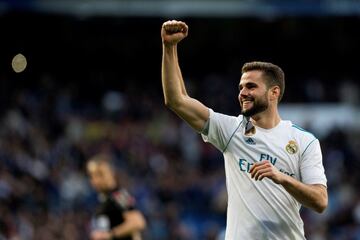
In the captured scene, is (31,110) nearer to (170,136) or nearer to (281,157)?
(170,136)

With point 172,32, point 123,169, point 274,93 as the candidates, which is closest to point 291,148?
point 274,93

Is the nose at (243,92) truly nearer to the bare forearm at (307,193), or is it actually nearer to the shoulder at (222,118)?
the shoulder at (222,118)

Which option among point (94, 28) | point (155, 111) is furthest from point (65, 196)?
point (94, 28)

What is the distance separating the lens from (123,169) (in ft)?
53.2

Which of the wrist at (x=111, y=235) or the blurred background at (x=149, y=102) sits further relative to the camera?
the blurred background at (x=149, y=102)

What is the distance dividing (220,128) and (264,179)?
39 centimetres

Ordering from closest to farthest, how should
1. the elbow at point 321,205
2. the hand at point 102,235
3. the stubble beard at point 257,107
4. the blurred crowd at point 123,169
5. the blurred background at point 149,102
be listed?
the elbow at point 321,205 → the stubble beard at point 257,107 → the hand at point 102,235 → the blurred crowd at point 123,169 → the blurred background at point 149,102

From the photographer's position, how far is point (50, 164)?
15.6m

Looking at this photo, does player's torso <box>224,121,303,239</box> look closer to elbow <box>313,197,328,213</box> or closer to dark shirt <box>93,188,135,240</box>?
elbow <box>313,197,328,213</box>

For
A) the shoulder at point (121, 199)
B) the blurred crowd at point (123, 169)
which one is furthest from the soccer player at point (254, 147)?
the blurred crowd at point (123, 169)

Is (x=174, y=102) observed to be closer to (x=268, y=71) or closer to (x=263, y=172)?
(x=268, y=71)

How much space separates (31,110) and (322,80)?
9.35 m

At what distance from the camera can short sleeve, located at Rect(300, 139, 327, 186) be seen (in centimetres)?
499

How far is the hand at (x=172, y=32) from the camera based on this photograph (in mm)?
4969
